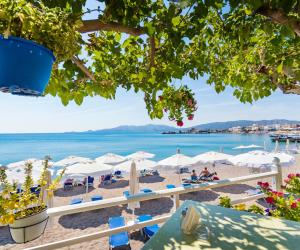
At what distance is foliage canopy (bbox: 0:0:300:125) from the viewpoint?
99 centimetres

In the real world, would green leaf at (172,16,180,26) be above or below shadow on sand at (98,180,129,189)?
above

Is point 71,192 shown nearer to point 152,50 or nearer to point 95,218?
point 95,218

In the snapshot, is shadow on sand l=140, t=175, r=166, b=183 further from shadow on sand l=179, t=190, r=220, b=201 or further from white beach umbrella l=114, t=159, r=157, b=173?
shadow on sand l=179, t=190, r=220, b=201

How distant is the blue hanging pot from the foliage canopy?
1.8 inches

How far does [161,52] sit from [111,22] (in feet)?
3.44

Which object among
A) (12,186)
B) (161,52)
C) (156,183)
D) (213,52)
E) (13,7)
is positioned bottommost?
(156,183)

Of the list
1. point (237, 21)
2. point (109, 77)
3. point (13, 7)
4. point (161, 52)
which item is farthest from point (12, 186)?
point (237, 21)

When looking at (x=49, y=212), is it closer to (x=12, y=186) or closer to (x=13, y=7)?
(x=12, y=186)

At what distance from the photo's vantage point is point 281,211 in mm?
2912

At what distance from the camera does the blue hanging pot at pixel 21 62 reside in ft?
2.83

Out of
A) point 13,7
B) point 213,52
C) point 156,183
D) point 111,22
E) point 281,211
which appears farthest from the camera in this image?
point 156,183

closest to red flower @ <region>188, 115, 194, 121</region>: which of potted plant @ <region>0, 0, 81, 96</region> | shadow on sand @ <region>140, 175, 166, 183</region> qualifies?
potted plant @ <region>0, 0, 81, 96</region>

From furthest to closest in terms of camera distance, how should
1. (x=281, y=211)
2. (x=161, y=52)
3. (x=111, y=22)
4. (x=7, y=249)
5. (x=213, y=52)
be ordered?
(x=7, y=249), (x=213, y=52), (x=281, y=211), (x=161, y=52), (x=111, y=22)

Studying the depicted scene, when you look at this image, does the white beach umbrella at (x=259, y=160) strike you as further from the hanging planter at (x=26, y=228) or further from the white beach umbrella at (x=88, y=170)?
the hanging planter at (x=26, y=228)
